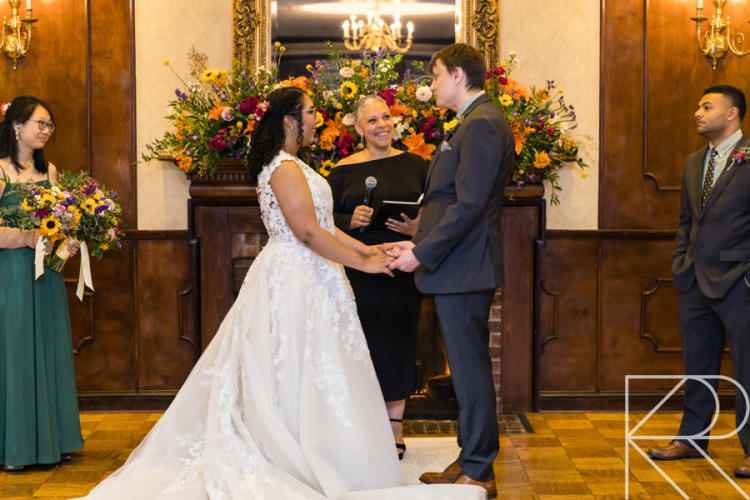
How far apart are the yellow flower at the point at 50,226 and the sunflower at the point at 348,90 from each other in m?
1.70

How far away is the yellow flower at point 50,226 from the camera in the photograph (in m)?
3.99

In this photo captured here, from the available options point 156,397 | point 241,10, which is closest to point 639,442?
point 156,397

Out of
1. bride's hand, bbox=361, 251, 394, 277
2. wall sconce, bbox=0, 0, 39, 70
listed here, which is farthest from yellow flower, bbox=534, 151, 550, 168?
wall sconce, bbox=0, 0, 39, 70

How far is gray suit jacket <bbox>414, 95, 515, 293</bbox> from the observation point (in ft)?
11.4

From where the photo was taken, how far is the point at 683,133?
5383 millimetres

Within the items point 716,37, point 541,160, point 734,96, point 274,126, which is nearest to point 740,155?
point 734,96

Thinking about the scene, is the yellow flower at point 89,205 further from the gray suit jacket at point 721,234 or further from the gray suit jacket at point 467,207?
the gray suit jacket at point 721,234

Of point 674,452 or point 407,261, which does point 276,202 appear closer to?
point 407,261

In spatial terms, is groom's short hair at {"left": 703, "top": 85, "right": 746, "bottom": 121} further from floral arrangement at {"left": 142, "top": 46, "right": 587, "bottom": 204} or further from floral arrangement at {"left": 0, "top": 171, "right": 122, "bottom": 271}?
floral arrangement at {"left": 0, "top": 171, "right": 122, "bottom": 271}

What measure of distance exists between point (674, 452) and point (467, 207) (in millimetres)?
1866

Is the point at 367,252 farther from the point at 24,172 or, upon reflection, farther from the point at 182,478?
the point at 24,172

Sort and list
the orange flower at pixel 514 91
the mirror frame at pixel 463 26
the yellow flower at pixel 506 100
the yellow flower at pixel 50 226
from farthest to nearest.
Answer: the mirror frame at pixel 463 26, the orange flower at pixel 514 91, the yellow flower at pixel 506 100, the yellow flower at pixel 50 226

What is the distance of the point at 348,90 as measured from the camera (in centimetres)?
473

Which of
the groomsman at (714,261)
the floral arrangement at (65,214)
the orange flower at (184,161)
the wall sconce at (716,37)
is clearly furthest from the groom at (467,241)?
the wall sconce at (716,37)
